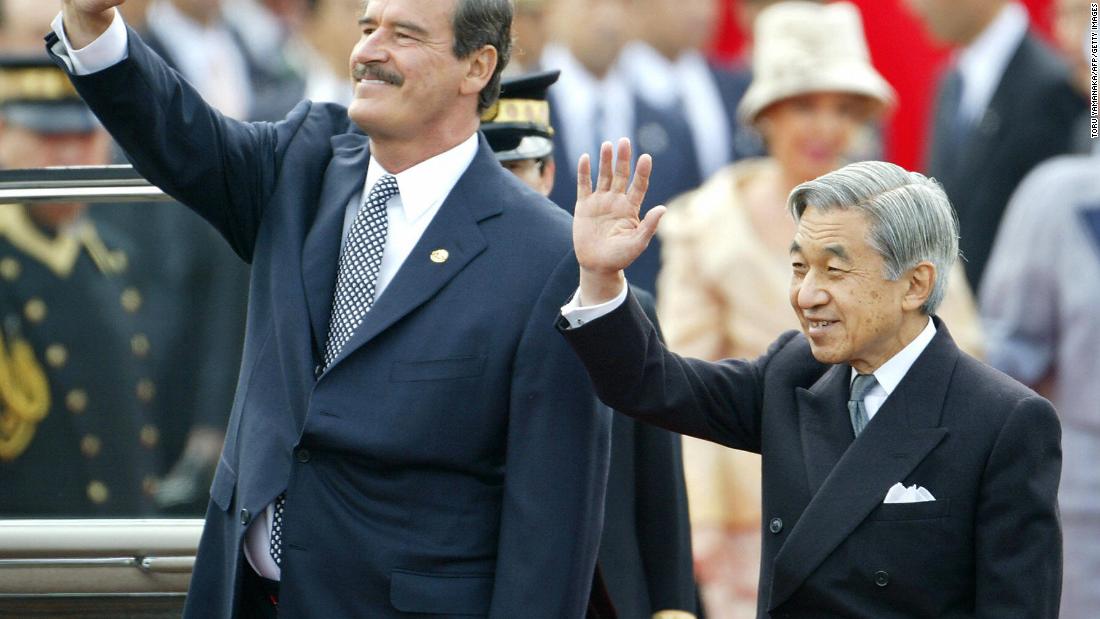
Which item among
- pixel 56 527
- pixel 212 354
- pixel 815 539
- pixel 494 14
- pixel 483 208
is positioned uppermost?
pixel 494 14

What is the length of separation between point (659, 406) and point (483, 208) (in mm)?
523

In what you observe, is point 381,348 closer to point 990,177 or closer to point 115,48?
point 115,48

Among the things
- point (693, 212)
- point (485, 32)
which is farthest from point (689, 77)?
point (485, 32)

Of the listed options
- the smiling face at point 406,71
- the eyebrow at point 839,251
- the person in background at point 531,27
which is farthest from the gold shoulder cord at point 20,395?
the person in background at point 531,27

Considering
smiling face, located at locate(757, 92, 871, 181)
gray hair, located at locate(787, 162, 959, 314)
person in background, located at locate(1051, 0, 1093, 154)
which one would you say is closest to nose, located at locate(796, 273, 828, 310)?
gray hair, located at locate(787, 162, 959, 314)

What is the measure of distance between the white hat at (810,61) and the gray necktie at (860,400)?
338 centimetres

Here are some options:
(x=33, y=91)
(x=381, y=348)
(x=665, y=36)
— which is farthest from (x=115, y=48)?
(x=665, y=36)

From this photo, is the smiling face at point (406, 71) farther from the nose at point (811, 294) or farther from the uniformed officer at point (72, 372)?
the uniformed officer at point (72, 372)

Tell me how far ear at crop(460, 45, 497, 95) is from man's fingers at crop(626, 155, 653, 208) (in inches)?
20.6

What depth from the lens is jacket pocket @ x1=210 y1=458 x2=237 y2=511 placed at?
376cm

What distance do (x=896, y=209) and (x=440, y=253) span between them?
0.83 metres

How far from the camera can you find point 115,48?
137 inches

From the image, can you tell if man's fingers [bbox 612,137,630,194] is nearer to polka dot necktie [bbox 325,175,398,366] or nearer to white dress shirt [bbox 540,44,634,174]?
polka dot necktie [bbox 325,175,398,366]

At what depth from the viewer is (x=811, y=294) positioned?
11.5 feet
